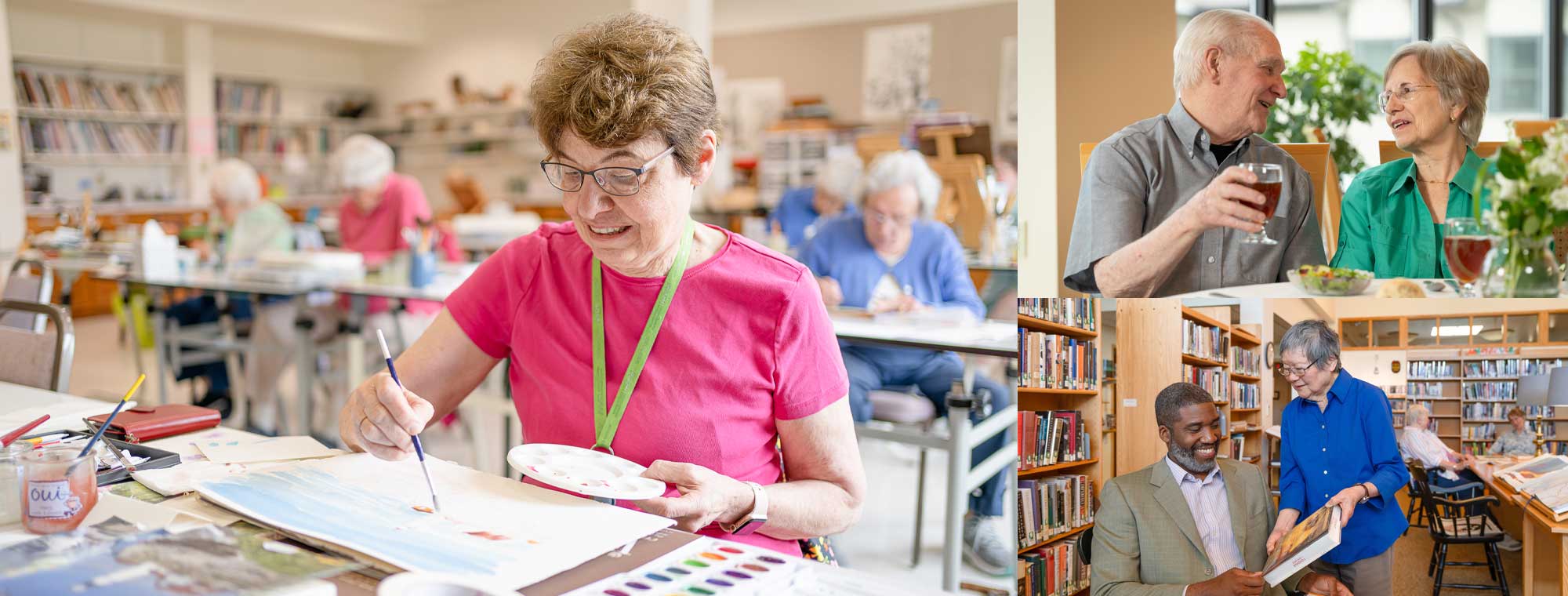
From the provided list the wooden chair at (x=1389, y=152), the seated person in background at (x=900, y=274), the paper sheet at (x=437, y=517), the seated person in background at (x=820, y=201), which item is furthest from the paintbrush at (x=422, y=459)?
the seated person in background at (x=820, y=201)

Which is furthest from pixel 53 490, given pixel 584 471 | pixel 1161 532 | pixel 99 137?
pixel 99 137

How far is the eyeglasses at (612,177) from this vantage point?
4.23ft

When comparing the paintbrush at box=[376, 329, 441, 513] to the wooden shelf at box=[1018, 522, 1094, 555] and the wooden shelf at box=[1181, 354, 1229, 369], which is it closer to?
the wooden shelf at box=[1018, 522, 1094, 555]

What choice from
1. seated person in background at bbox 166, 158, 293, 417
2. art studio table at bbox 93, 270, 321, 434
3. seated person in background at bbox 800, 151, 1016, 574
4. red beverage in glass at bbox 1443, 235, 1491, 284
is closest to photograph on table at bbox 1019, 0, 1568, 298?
red beverage in glass at bbox 1443, 235, 1491, 284

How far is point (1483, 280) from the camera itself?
101 cm

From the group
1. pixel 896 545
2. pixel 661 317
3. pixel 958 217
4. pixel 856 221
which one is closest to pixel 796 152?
pixel 958 217

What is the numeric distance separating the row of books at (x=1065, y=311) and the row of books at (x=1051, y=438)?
0.35 ft

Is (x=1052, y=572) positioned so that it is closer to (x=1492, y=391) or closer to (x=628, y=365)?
(x=1492, y=391)

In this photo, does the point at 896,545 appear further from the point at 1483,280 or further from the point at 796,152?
the point at 796,152

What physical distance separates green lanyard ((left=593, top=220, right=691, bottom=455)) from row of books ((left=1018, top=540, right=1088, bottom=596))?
0.56m

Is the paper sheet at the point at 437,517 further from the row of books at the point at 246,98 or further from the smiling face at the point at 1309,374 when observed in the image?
the row of books at the point at 246,98

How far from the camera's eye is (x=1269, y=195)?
1.11m

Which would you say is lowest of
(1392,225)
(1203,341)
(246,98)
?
(1203,341)

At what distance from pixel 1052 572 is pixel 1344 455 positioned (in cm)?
35
